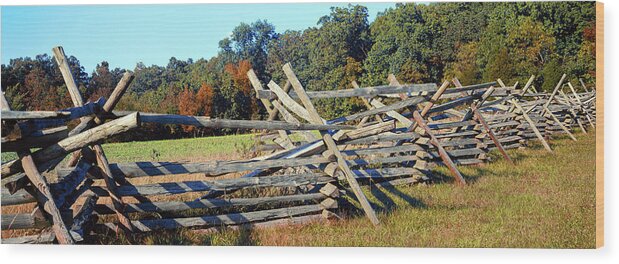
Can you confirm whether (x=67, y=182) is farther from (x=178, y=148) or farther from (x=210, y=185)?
(x=178, y=148)

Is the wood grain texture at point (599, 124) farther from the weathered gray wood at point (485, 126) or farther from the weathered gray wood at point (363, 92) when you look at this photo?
the weathered gray wood at point (485, 126)

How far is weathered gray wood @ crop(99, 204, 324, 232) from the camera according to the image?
4763mm

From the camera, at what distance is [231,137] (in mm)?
10414

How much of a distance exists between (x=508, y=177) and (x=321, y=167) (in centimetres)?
338

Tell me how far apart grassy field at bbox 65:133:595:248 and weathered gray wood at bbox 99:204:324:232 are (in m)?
0.09

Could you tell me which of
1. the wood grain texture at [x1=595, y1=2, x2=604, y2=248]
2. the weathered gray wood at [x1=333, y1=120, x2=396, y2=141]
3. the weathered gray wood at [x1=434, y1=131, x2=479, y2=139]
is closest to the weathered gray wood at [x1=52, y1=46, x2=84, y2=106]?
the weathered gray wood at [x1=333, y1=120, x2=396, y2=141]

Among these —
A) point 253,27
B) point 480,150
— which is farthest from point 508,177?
point 253,27

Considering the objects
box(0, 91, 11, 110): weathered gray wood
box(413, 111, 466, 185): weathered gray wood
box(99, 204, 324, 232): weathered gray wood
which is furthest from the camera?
box(413, 111, 466, 185): weathered gray wood

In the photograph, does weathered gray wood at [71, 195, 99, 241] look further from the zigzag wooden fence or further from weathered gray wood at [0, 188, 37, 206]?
weathered gray wood at [0, 188, 37, 206]

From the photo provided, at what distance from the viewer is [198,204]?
4844mm

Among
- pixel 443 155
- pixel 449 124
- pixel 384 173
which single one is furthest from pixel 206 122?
pixel 449 124

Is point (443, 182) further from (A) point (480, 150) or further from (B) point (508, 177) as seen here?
(A) point (480, 150)

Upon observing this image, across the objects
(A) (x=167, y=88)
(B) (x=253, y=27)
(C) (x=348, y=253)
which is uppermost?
(B) (x=253, y=27)

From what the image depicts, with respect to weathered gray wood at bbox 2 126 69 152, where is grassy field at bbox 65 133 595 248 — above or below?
below
